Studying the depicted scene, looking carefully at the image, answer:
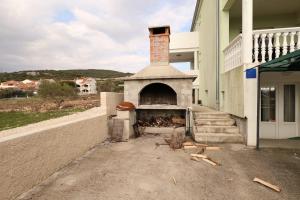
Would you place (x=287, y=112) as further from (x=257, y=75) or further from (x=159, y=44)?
(x=159, y=44)

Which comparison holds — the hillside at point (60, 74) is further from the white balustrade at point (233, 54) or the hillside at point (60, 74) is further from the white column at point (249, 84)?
the white column at point (249, 84)

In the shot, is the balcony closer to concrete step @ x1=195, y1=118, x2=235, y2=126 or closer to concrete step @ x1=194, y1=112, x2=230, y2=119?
concrete step @ x1=194, y1=112, x2=230, y2=119

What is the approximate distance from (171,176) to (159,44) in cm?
724

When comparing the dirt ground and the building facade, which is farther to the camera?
the building facade

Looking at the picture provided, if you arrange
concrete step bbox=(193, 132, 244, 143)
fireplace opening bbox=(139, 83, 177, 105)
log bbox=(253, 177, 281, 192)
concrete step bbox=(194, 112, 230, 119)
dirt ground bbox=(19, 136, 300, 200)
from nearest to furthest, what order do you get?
dirt ground bbox=(19, 136, 300, 200) < log bbox=(253, 177, 281, 192) < concrete step bbox=(193, 132, 244, 143) < concrete step bbox=(194, 112, 230, 119) < fireplace opening bbox=(139, 83, 177, 105)

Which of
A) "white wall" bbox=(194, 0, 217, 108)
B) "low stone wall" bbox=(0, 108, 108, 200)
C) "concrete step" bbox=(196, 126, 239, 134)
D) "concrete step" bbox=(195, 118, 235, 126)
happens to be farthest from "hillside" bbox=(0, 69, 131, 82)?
"low stone wall" bbox=(0, 108, 108, 200)

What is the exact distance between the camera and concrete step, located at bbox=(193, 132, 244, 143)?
726 centimetres

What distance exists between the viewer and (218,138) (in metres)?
7.38

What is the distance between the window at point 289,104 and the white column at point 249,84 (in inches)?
74.8

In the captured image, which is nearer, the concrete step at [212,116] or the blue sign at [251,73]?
the blue sign at [251,73]

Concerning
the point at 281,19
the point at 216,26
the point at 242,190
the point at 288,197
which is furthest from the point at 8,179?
the point at 281,19

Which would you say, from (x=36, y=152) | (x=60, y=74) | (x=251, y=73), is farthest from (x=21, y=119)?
(x=60, y=74)

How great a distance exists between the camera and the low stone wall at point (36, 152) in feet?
11.2

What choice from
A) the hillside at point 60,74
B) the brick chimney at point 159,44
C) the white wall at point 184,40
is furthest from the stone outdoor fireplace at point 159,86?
the hillside at point 60,74
